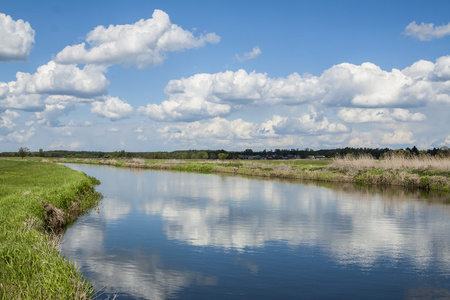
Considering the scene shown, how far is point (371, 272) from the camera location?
1245cm

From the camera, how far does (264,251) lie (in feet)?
48.8

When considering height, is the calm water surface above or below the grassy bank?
below

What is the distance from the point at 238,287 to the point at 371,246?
7039 mm

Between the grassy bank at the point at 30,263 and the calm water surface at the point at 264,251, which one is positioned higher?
the grassy bank at the point at 30,263

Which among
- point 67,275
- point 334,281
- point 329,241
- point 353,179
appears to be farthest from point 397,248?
point 353,179

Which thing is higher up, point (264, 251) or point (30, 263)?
point (30, 263)

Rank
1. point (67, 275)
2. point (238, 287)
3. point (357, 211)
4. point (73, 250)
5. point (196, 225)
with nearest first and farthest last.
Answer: point (67, 275), point (238, 287), point (73, 250), point (196, 225), point (357, 211)

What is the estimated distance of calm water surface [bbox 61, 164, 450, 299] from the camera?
11117 millimetres

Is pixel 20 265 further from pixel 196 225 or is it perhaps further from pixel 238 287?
pixel 196 225

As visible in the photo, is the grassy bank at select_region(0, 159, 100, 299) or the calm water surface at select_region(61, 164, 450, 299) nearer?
the grassy bank at select_region(0, 159, 100, 299)

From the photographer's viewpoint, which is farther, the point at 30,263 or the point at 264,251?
the point at 264,251

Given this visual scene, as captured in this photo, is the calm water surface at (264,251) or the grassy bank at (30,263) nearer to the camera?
the grassy bank at (30,263)

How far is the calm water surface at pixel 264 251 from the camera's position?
36.5 ft

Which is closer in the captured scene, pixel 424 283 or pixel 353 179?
pixel 424 283
